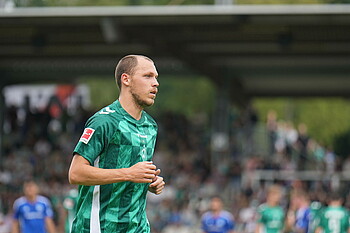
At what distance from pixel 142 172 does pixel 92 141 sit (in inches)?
15.9

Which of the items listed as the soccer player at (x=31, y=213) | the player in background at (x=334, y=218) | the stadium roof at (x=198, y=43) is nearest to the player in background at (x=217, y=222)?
the player in background at (x=334, y=218)

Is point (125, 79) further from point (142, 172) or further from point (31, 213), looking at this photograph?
point (31, 213)

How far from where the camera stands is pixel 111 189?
5.78 m

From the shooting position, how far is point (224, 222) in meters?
17.4

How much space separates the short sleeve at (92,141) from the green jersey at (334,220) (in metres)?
9.07

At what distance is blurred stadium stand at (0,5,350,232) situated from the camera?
20750 mm

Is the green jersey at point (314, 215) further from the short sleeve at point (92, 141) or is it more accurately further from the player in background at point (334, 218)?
the short sleeve at point (92, 141)

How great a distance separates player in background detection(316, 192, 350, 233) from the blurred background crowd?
765 cm

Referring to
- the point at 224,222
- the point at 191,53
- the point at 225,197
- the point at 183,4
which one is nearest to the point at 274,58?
the point at 191,53

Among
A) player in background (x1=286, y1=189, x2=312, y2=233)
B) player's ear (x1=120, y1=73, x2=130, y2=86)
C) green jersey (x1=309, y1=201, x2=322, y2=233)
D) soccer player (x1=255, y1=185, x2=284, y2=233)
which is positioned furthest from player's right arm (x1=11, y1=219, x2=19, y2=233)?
player's ear (x1=120, y1=73, x2=130, y2=86)

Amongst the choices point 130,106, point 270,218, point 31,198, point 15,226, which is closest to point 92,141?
point 130,106

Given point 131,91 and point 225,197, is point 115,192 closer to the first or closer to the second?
point 131,91

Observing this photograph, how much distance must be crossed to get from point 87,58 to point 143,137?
22.0 meters

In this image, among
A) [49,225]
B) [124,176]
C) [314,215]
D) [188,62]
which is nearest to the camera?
[124,176]
